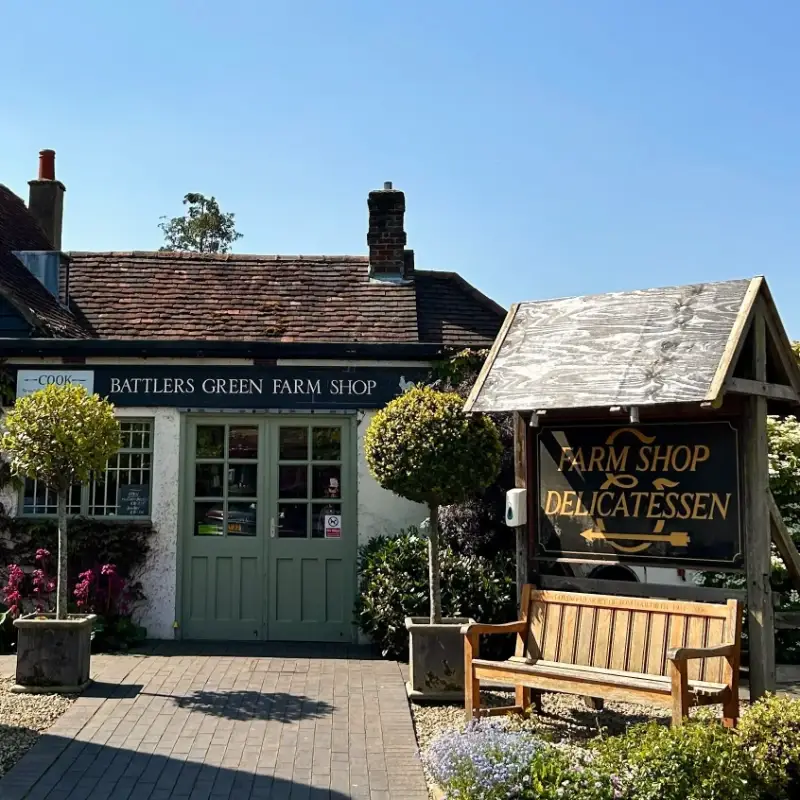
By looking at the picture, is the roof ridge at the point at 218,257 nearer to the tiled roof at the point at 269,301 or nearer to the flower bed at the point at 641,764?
the tiled roof at the point at 269,301

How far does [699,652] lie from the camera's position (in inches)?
200

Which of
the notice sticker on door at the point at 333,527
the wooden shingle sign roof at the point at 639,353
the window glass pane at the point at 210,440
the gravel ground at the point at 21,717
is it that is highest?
the wooden shingle sign roof at the point at 639,353

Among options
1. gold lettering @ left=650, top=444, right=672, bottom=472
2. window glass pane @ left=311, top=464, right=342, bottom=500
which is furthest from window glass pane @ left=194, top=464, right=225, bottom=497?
gold lettering @ left=650, top=444, right=672, bottom=472

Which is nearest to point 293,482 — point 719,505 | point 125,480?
point 125,480

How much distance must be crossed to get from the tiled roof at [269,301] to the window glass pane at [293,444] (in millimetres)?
1227

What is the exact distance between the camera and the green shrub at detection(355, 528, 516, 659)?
8.05 m

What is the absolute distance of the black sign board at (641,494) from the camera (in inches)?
229

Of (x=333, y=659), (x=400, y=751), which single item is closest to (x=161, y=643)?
(x=333, y=659)

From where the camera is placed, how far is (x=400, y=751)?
18.6 feet

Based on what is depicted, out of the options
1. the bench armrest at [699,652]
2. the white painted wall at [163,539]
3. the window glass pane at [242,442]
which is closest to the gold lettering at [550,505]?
the bench armrest at [699,652]

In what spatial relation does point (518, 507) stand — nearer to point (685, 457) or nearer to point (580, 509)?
point (580, 509)

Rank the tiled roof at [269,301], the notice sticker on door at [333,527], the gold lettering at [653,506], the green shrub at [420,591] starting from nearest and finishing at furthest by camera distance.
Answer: the gold lettering at [653,506]
the green shrub at [420,591]
the notice sticker on door at [333,527]
the tiled roof at [269,301]

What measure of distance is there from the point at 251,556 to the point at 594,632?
4.34m

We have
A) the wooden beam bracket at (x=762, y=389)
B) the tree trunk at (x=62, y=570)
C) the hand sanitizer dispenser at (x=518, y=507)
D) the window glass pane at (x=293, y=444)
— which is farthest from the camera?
the window glass pane at (x=293, y=444)
